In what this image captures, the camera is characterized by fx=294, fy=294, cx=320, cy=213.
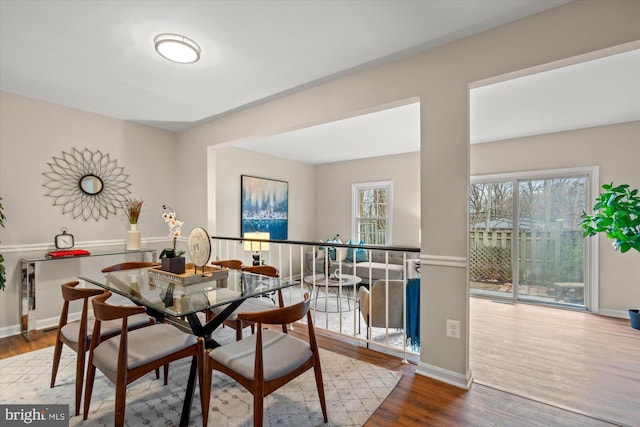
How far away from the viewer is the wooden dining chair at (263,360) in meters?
1.43

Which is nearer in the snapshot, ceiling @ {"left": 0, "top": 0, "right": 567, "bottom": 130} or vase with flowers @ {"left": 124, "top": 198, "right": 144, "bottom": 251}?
ceiling @ {"left": 0, "top": 0, "right": 567, "bottom": 130}

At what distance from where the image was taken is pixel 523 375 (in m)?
2.36

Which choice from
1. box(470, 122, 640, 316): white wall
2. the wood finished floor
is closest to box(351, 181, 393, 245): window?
box(470, 122, 640, 316): white wall

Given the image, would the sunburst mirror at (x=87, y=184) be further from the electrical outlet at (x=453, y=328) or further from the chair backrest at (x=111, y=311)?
the electrical outlet at (x=453, y=328)

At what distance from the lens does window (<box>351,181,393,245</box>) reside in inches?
241

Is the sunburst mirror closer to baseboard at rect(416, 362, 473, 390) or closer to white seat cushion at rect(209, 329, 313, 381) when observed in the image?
white seat cushion at rect(209, 329, 313, 381)

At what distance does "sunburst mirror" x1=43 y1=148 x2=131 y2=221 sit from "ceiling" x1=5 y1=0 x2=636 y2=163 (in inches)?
25.2

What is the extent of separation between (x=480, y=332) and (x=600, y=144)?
10.3 ft

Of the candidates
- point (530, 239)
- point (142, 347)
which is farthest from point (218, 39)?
point (530, 239)

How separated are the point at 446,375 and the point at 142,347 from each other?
207 centimetres

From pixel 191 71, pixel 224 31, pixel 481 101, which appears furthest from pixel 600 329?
pixel 191 71

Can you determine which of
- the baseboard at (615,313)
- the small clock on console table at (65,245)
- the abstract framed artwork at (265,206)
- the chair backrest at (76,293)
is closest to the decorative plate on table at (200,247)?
the chair backrest at (76,293)

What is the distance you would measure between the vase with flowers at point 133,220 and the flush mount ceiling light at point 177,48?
89.2 inches

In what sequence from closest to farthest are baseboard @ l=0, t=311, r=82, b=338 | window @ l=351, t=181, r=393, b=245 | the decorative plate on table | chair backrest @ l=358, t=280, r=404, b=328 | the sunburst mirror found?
1. the decorative plate on table
2. chair backrest @ l=358, t=280, r=404, b=328
3. baseboard @ l=0, t=311, r=82, b=338
4. the sunburst mirror
5. window @ l=351, t=181, r=393, b=245
